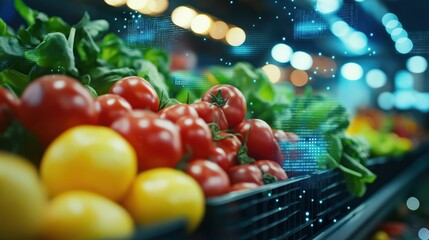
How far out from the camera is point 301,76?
183 cm

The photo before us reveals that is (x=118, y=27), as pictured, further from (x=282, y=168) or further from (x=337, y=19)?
(x=282, y=168)

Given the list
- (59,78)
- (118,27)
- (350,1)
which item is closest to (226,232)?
(59,78)

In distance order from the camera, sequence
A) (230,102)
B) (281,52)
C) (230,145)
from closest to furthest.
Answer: (230,145) → (230,102) → (281,52)

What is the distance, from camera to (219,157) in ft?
3.56

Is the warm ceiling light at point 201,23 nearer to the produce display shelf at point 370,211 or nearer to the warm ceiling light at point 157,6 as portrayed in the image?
the warm ceiling light at point 157,6

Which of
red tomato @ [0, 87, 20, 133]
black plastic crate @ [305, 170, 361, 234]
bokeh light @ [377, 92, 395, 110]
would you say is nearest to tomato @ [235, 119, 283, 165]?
black plastic crate @ [305, 170, 361, 234]

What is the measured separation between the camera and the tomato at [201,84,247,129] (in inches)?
52.3

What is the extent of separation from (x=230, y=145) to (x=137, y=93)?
234 mm

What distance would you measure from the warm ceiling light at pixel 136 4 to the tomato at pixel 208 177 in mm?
904

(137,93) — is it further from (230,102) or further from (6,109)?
(6,109)

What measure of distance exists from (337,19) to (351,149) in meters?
0.46

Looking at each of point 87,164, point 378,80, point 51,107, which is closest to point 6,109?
point 51,107

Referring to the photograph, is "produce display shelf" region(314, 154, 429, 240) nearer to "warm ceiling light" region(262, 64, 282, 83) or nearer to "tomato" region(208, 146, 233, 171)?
"tomato" region(208, 146, 233, 171)

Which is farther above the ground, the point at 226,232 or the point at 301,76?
the point at 301,76
